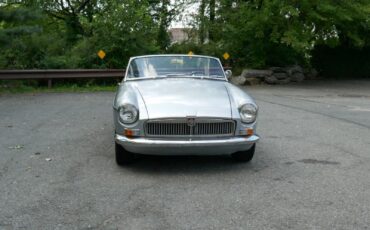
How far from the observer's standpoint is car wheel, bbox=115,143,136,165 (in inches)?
225

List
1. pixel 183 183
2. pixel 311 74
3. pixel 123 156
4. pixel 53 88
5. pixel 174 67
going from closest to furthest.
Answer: pixel 183 183 < pixel 123 156 < pixel 174 67 < pixel 53 88 < pixel 311 74

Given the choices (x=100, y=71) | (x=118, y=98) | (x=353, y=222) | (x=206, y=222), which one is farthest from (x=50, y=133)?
(x=100, y=71)

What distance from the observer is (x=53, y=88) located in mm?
16406

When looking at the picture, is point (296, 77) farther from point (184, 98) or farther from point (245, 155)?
point (184, 98)

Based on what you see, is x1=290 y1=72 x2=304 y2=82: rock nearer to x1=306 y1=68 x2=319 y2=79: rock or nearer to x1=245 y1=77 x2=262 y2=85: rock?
x1=306 y1=68 x2=319 y2=79: rock

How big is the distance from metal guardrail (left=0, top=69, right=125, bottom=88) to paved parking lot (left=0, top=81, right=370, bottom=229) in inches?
286

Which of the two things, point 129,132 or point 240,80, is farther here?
point 240,80

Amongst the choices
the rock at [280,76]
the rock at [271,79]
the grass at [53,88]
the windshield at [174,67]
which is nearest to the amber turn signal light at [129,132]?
the windshield at [174,67]

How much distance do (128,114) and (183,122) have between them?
66 centimetres

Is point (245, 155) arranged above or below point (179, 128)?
below

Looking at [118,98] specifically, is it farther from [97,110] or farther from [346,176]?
[97,110]

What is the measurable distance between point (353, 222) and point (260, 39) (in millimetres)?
17046

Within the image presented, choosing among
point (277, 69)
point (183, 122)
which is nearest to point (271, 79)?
point (277, 69)

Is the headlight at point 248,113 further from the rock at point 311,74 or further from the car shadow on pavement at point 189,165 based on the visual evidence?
the rock at point 311,74
